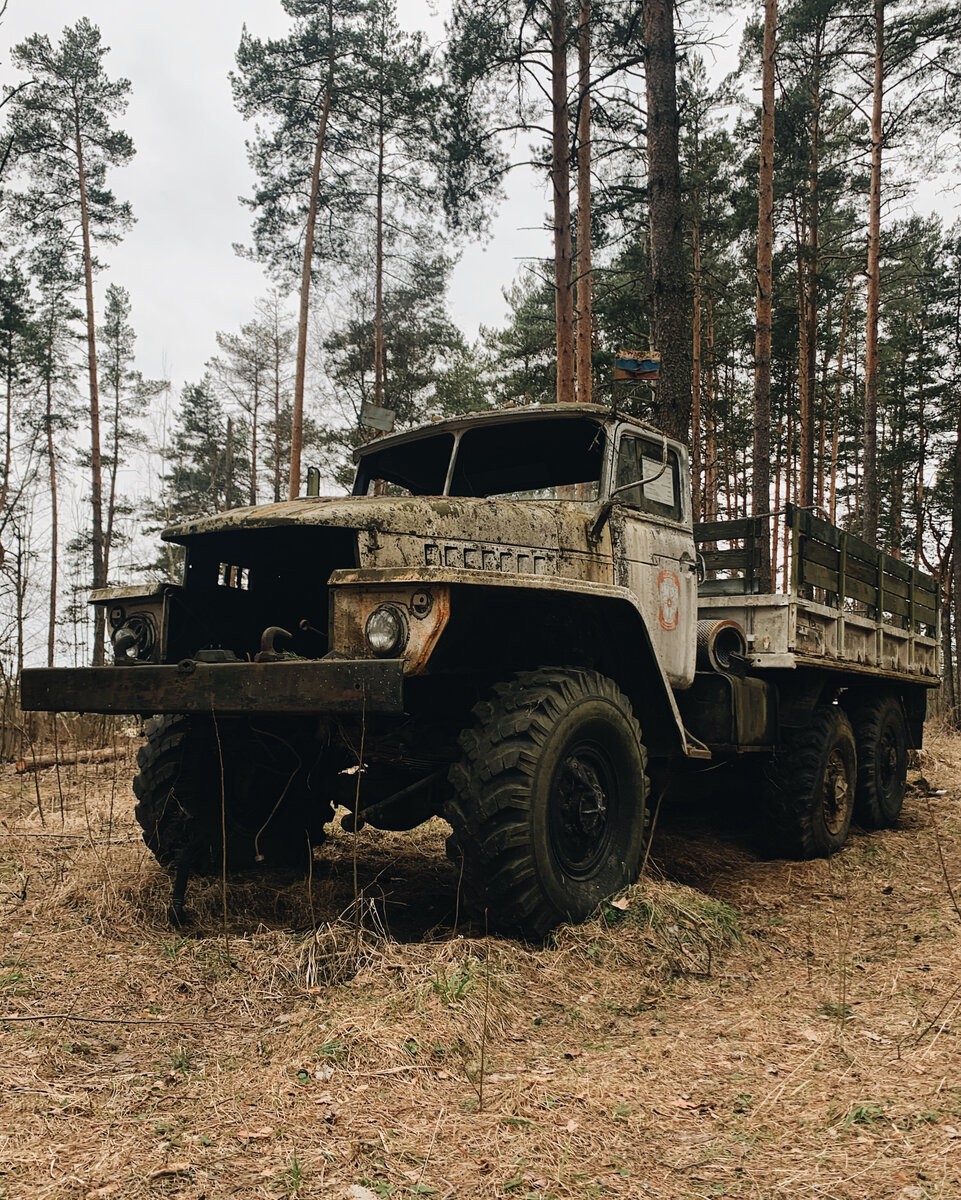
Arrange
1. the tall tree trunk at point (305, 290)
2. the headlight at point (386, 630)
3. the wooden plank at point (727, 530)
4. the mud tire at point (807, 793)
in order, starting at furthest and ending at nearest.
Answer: the tall tree trunk at point (305, 290), the wooden plank at point (727, 530), the mud tire at point (807, 793), the headlight at point (386, 630)

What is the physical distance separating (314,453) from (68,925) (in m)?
24.1

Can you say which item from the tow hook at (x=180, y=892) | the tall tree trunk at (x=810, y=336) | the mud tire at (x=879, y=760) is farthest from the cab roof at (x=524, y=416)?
the tall tree trunk at (x=810, y=336)

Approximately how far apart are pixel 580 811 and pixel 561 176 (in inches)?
434

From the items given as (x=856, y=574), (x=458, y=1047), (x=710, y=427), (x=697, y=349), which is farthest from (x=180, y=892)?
(x=710, y=427)

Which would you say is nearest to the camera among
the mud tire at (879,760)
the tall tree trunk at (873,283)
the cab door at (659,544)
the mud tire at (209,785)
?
the mud tire at (209,785)

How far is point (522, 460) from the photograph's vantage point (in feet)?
16.6

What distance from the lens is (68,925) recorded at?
Answer: 13.6ft

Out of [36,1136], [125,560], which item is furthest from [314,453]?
[36,1136]

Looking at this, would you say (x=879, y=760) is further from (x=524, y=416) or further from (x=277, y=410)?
(x=277, y=410)

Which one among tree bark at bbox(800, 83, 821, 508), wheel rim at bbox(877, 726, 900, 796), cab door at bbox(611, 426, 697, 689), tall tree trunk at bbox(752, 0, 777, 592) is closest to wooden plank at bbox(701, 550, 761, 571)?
cab door at bbox(611, 426, 697, 689)

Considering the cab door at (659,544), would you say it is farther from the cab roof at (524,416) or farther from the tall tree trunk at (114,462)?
the tall tree trunk at (114,462)

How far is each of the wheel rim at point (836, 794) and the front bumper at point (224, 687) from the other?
14.3ft

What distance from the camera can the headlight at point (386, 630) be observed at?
3377 millimetres

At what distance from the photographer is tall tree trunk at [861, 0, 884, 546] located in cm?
1620
